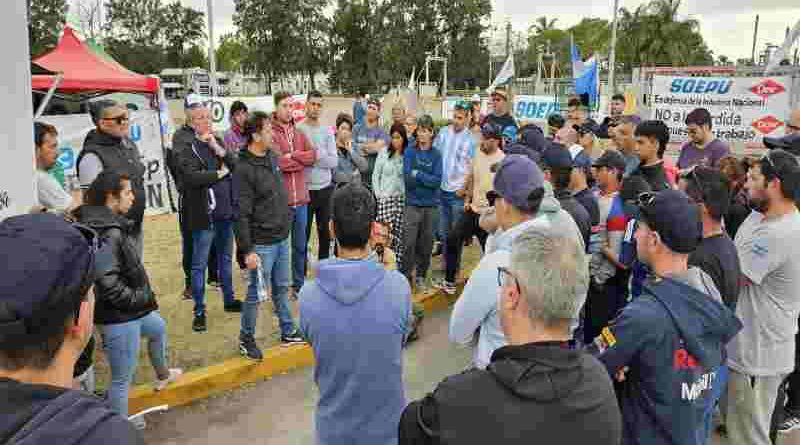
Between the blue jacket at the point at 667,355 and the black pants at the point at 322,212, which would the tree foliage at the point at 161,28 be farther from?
the blue jacket at the point at 667,355

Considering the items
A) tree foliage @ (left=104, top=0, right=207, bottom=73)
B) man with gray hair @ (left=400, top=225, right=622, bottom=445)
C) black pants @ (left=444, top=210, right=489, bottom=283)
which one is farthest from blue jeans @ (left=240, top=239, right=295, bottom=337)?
tree foliage @ (left=104, top=0, right=207, bottom=73)

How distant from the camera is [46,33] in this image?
52.6 metres

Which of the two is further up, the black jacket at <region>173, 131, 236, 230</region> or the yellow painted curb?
the black jacket at <region>173, 131, 236, 230</region>

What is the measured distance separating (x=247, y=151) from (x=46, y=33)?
58.1 meters

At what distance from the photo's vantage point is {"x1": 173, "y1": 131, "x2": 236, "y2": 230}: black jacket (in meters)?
5.45

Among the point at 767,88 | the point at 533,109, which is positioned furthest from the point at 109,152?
the point at 533,109

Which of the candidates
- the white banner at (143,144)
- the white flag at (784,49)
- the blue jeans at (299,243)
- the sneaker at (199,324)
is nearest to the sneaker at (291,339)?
the sneaker at (199,324)

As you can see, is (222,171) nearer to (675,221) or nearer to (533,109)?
(675,221)

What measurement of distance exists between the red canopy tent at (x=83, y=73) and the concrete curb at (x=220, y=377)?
18.8 ft

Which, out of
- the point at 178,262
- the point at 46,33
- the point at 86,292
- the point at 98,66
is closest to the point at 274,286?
the point at 178,262

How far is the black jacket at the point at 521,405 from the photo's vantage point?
4.75 ft

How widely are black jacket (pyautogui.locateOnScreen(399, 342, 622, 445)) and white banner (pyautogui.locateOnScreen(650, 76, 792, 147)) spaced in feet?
38.9

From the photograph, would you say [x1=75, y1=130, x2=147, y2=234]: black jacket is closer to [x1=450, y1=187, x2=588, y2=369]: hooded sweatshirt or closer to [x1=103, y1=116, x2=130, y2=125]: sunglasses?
[x1=103, y1=116, x2=130, y2=125]: sunglasses

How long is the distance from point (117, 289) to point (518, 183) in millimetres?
2353
